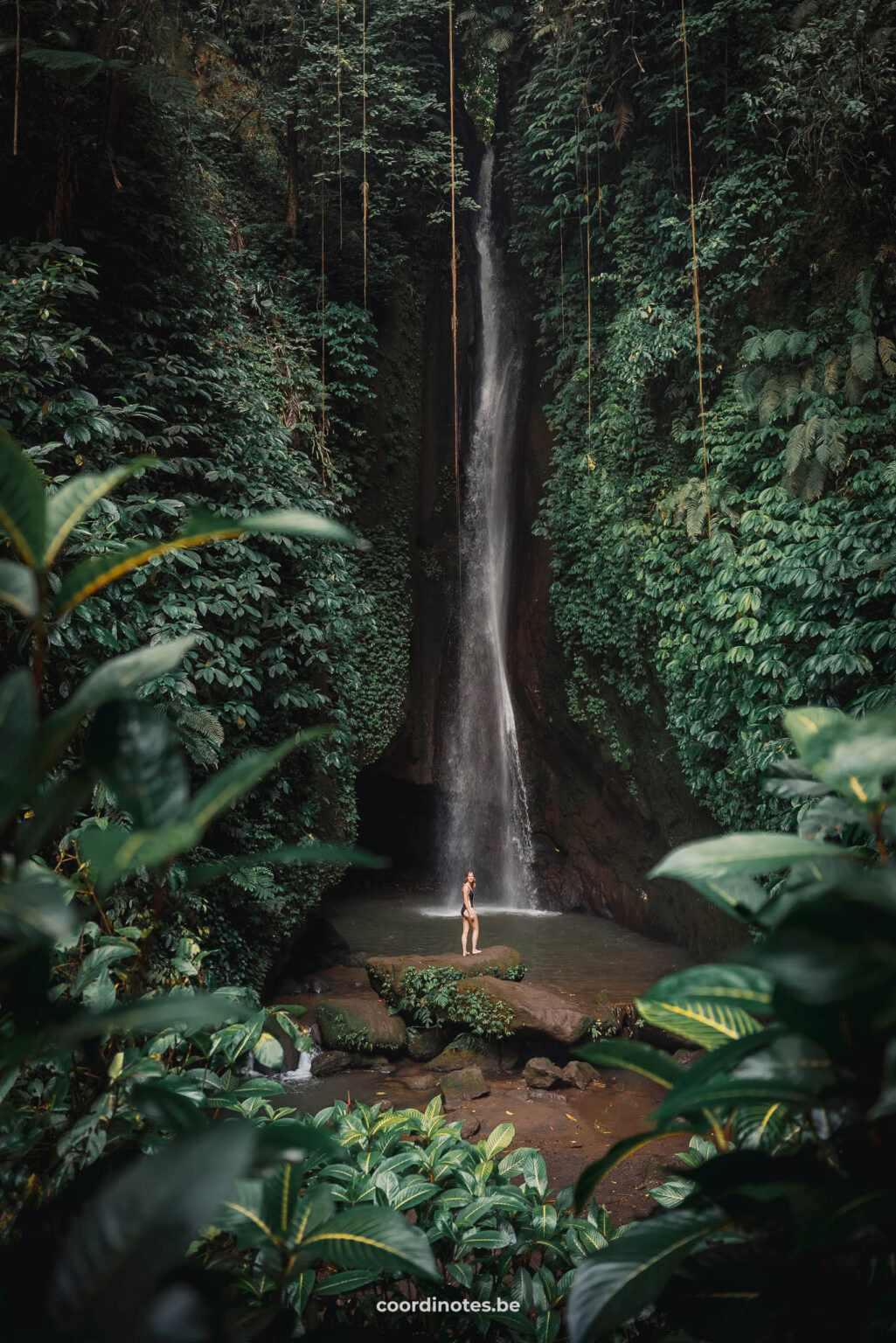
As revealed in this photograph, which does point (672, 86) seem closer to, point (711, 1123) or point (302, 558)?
point (302, 558)

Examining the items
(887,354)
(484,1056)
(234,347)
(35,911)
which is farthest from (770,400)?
(35,911)

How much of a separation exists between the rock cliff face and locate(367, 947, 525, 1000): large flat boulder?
6.43 feet

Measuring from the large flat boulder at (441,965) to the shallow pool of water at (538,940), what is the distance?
231 mm

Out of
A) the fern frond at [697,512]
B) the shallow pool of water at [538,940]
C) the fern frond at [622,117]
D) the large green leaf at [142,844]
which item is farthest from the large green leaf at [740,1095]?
the fern frond at [622,117]

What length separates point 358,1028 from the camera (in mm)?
6020

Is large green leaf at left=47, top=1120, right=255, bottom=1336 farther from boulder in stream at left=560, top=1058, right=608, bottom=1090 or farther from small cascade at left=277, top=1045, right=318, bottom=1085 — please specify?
boulder in stream at left=560, top=1058, right=608, bottom=1090

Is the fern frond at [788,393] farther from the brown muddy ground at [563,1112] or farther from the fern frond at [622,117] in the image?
the brown muddy ground at [563,1112]

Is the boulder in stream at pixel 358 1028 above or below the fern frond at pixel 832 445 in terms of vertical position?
below

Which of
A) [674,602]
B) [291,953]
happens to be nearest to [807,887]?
[674,602]

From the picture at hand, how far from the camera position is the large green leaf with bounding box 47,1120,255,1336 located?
1.43 ft

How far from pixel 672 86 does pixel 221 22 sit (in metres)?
5.30

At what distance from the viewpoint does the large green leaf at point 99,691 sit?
2.39 ft

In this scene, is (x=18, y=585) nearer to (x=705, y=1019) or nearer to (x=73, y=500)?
(x=73, y=500)

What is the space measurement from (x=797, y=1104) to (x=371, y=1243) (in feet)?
1.89
